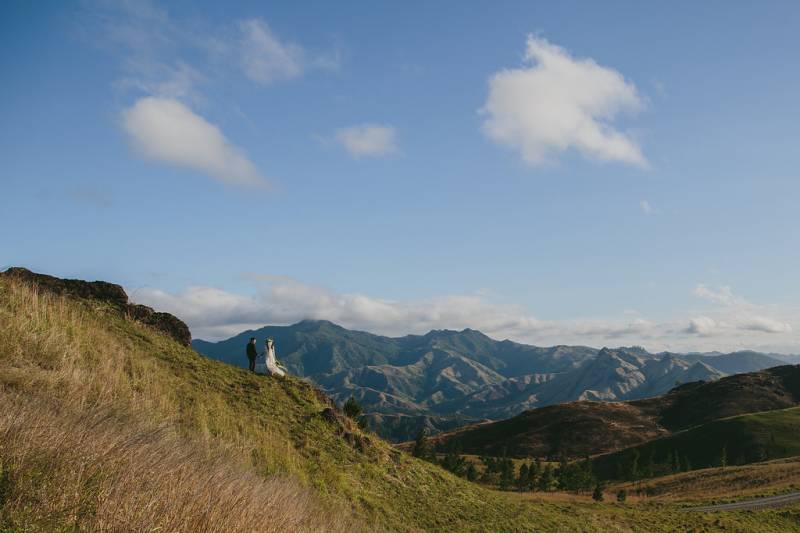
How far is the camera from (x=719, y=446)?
470 feet

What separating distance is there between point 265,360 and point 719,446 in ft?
537

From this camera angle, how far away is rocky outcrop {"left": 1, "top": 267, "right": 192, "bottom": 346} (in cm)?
2431

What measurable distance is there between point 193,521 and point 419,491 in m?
19.0

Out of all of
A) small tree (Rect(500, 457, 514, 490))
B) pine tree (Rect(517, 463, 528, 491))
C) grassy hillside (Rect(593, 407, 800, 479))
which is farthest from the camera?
grassy hillside (Rect(593, 407, 800, 479))

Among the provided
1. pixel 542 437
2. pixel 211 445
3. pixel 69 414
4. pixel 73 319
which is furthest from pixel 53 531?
pixel 542 437

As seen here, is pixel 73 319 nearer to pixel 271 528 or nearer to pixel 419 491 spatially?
pixel 271 528

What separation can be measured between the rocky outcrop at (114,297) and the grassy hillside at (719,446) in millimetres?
124922

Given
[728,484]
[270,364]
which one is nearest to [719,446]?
[728,484]

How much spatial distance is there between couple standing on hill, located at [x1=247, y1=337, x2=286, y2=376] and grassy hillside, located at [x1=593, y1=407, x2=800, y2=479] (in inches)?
4762

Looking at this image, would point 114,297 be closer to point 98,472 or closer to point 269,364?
point 269,364

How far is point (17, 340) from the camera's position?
39.2 feet

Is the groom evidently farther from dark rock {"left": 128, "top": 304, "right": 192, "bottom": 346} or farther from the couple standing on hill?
dark rock {"left": 128, "top": 304, "right": 192, "bottom": 346}

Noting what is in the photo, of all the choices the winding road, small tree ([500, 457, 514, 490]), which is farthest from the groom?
small tree ([500, 457, 514, 490])

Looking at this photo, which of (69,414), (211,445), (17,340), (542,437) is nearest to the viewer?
(69,414)
